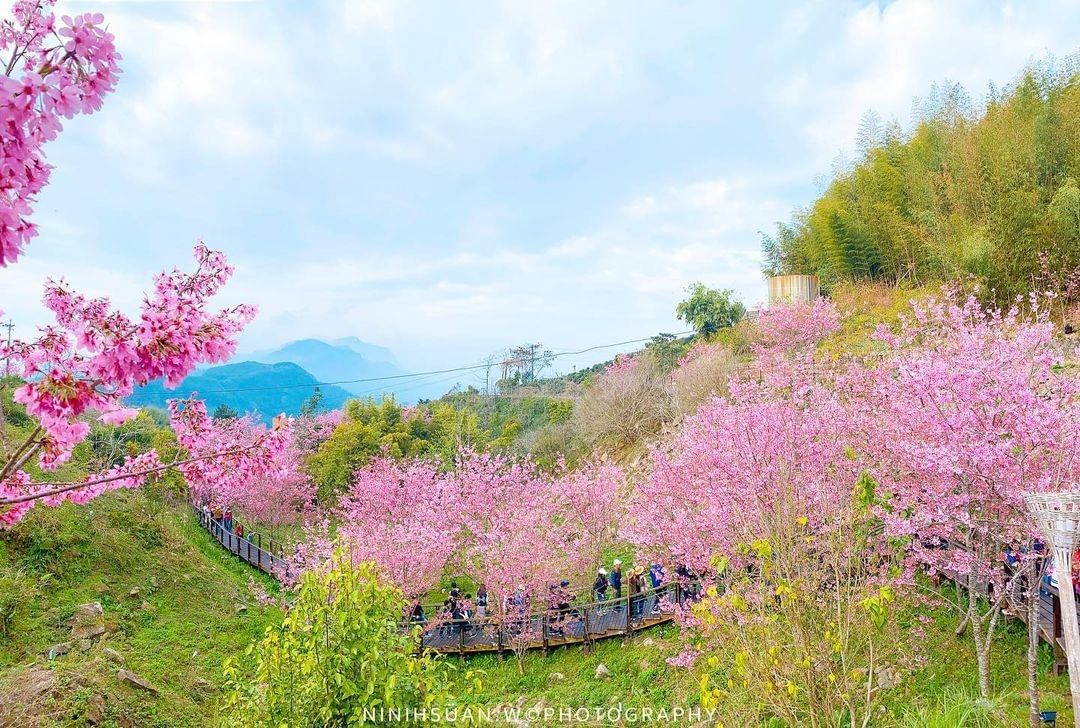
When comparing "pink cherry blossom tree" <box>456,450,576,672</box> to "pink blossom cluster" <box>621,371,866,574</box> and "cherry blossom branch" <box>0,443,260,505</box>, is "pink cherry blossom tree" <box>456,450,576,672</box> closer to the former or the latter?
"pink blossom cluster" <box>621,371,866,574</box>

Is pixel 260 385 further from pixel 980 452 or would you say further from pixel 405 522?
pixel 980 452

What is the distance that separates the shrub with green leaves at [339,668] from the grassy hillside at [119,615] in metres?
5.01

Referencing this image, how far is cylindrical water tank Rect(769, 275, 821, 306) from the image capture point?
19422mm

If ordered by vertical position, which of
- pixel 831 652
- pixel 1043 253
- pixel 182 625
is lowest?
pixel 182 625

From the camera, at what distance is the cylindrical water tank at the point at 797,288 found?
1942cm

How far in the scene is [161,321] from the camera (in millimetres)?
2361

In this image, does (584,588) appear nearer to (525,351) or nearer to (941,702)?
(941,702)

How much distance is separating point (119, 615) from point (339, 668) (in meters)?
10.3

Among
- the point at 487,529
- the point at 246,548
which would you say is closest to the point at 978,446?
the point at 487,529

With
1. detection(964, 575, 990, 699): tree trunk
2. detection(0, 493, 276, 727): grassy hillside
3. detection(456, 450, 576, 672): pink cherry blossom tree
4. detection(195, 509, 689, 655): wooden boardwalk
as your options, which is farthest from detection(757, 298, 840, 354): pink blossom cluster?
detection(0, 493, 276, 727): grassy hillside

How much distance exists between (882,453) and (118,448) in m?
18.2

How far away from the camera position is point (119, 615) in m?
10.3

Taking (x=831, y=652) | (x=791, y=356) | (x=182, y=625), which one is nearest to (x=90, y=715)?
(x=182, y=625)

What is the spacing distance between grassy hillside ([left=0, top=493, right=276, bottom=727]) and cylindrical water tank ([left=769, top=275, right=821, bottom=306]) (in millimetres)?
17934
